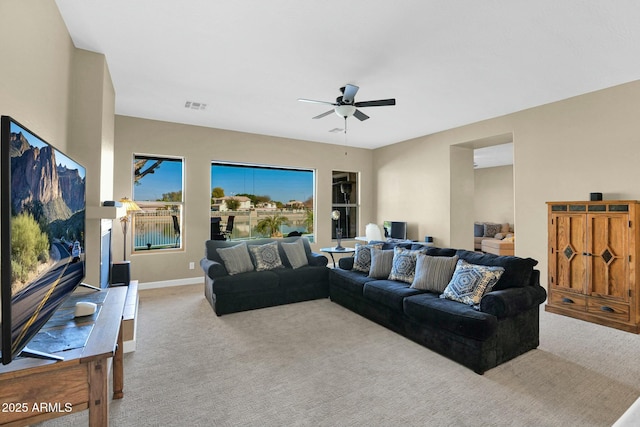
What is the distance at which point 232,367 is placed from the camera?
8.71 feet

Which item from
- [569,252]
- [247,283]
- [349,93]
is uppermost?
[349,93]

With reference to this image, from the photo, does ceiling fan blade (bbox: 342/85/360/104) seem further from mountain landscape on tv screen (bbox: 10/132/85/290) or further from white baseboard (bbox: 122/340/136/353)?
white baseboard (bbox: 122/340/136/353)

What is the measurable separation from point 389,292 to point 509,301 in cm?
113

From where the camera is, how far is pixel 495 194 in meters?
10.1

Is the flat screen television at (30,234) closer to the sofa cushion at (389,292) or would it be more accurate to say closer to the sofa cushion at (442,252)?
the sofa cushion at (389,292)

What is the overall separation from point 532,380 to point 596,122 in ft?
11.5

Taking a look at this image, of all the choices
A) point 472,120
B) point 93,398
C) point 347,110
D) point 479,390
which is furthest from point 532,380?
point 472,120

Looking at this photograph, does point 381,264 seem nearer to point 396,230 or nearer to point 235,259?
point 235,259

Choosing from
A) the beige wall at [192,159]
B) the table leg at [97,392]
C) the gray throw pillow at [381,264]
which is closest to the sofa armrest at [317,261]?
the gray throw pillow at [381,264]

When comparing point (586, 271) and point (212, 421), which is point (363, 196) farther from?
point (212, 421)

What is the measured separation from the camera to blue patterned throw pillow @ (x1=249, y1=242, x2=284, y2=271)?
14.8 feet

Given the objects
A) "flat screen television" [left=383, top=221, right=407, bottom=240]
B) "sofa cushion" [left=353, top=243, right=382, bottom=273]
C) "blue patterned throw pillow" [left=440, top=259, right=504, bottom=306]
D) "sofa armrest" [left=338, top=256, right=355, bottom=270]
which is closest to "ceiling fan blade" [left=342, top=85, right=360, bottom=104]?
"sofa cushion" [left=353, top=243, right=382, bottom=273]

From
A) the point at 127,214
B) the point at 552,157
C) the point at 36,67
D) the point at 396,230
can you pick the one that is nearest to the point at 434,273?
the point at 552,157

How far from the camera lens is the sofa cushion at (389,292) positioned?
3.27 m
